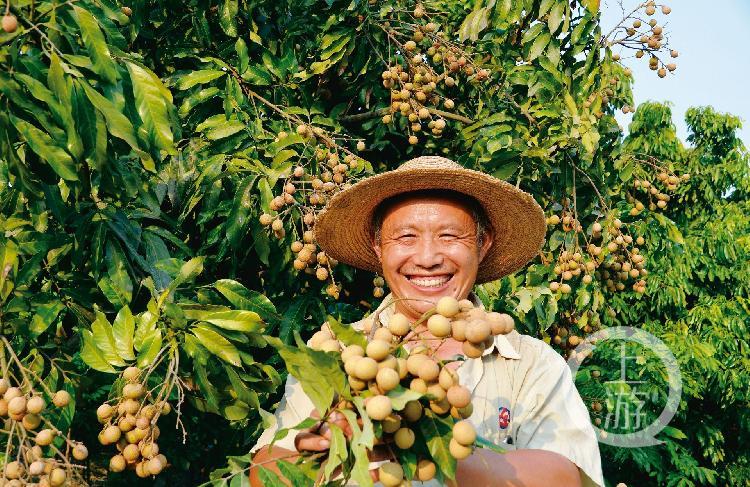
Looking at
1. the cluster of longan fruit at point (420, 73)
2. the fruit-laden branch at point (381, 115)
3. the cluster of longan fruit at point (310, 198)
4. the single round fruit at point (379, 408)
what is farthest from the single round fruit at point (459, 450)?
the fruit-laden branch at point (381, 115)

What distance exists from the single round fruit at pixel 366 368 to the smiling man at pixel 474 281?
0.12 metres

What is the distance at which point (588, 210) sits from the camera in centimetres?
281

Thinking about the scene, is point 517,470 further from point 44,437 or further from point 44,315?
point 44,315

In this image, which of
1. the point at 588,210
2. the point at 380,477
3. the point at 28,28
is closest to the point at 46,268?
the point at 28,28

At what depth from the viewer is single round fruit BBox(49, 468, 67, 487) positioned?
1.32m

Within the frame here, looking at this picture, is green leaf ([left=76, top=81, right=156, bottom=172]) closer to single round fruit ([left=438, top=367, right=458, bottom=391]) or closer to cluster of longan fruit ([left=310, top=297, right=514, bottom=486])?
cluster of longan fruit ([left=310, top=297, right=514, bottom=486])

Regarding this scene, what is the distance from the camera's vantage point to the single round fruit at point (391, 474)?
87 centimetres

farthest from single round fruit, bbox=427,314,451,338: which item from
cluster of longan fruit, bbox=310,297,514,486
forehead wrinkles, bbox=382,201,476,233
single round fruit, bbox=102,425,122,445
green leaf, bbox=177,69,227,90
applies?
green leaf, bbox=177,69,227,90

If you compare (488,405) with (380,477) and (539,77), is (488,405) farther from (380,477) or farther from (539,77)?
(539,77)

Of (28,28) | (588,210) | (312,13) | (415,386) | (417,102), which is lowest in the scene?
(415,386)

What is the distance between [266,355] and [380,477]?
1.49 m

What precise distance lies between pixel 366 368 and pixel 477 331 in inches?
6.2

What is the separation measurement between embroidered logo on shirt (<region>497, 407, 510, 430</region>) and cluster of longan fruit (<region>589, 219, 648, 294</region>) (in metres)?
1.55

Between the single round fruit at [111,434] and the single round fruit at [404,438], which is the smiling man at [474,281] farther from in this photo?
the single round fruit at [111,434]
